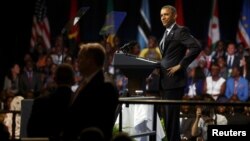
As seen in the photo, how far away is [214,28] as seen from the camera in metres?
17.5

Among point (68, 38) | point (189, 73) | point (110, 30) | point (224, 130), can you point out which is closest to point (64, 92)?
point (224, 130)

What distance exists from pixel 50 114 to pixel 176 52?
2.49 m

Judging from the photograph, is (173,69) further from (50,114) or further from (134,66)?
(50,114)

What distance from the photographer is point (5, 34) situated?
1730cm

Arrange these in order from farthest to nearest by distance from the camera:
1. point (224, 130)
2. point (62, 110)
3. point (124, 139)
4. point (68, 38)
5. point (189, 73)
Result: point (68, 38) < point (189, 73) < point (224, 130) < point (62, 110) < point (124, 139)

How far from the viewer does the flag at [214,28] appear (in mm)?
17256

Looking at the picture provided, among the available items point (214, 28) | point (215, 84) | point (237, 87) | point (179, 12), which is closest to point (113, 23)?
point (215, 84)

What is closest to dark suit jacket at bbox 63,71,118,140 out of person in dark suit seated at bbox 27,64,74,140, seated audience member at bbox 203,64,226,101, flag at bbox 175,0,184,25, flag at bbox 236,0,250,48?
person in dark suit seated at bbox 27,64,74,140

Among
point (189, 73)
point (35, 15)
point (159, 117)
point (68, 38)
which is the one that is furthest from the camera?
point (35, 15)

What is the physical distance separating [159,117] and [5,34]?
9755 millimetres

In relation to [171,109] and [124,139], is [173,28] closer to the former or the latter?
[171,109]

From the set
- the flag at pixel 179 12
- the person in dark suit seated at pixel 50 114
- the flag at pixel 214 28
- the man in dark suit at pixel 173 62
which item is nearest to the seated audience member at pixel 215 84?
the flag at pixel 214 28

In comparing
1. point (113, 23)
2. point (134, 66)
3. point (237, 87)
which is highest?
point (113, 23)

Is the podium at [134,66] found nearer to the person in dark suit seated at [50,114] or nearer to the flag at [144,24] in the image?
the person in dark suit seated at [50,114]
